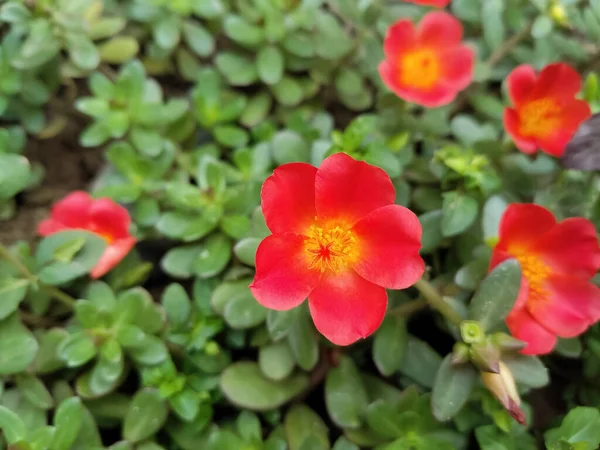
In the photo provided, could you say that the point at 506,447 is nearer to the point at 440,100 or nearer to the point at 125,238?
the point at 440,100

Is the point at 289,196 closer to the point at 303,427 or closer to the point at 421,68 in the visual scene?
the point at 303,427

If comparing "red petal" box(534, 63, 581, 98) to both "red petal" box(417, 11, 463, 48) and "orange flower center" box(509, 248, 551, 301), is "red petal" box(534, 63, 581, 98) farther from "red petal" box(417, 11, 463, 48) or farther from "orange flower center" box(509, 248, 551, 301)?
"orange flower center" box(509, 248, 551, 301)

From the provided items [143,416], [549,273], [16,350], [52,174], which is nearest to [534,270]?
[549,273]

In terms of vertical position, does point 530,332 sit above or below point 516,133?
below

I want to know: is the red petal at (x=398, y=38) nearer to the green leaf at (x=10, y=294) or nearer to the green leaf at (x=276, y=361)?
the green leaf at (x=276, y=361)

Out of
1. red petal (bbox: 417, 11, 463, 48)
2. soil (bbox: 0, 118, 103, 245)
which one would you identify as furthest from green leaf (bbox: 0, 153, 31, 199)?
red petal (bbox: 417, 11, 463, 48)

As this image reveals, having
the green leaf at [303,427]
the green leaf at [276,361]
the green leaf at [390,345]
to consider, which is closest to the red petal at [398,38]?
the green leaf at [390,345]
